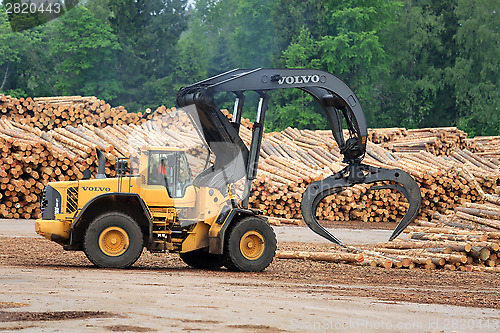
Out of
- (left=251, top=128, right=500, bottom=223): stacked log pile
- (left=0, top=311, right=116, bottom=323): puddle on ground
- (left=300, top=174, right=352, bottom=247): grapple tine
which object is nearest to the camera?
A: (left=0, top=311, right=116, bottom=323): puddle on ground

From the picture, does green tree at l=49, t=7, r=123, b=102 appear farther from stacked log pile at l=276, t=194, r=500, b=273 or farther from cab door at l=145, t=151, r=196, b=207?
cab door at l=145, t=151, r=196, b=207

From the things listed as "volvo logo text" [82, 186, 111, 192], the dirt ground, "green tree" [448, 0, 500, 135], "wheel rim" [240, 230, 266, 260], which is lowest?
the dirt ground

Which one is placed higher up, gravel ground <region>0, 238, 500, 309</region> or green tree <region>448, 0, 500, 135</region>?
green tree <region>448, 0, 500, 135</region>

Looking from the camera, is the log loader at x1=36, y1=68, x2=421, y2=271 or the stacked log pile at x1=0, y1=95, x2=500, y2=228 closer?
the log loader at x1=36, y1=68, x2=421, y2=271

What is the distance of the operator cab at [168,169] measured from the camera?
12.9 metres

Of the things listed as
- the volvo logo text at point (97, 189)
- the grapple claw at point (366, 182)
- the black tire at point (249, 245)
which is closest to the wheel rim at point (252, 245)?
the black tire at point (249, 245)

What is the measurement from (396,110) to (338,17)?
25.5 ft

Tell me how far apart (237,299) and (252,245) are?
383 cm

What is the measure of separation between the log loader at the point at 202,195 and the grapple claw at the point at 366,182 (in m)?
0.02

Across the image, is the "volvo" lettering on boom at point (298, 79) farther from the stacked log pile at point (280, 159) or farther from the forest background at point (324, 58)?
the forest background at point (324, 58)

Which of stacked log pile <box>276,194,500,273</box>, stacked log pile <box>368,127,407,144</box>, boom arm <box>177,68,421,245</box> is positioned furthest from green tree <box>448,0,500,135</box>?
boom arm <box>177,68,421,245</box>

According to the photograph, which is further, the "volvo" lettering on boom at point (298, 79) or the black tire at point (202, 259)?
the black tire at point (202, 259)

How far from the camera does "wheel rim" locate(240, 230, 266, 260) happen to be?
42.8 feet

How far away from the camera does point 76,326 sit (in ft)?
23.6
